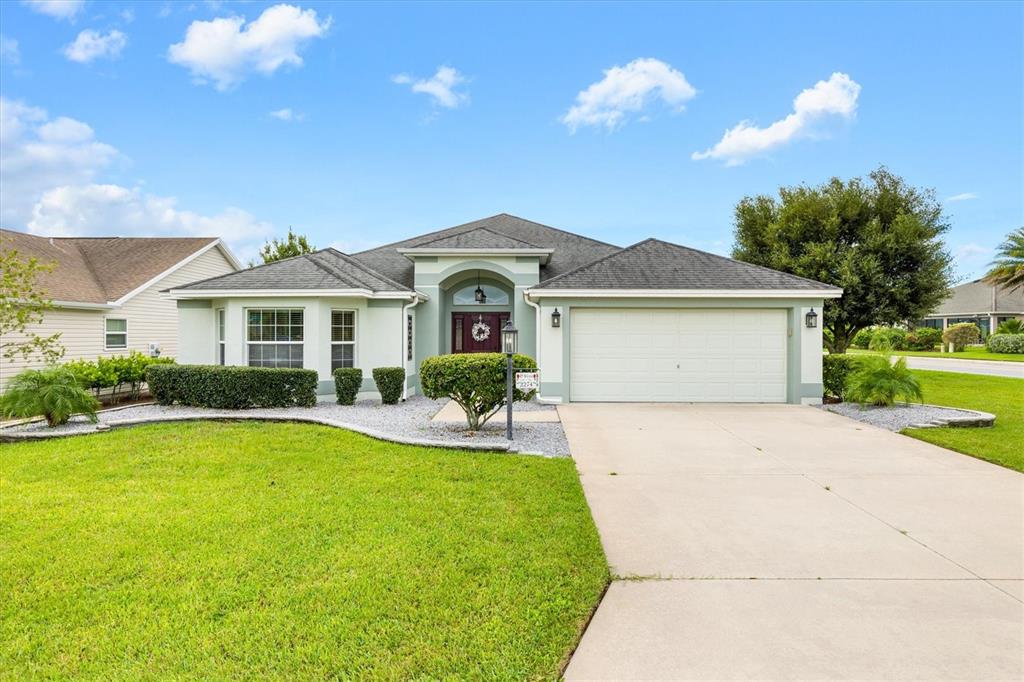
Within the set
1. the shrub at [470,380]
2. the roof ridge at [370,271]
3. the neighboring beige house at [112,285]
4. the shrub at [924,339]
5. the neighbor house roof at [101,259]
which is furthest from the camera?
the shrub at [924,339]

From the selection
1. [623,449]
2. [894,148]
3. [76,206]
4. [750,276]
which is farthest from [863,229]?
[76,206]

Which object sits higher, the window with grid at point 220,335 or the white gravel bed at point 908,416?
the window with grid at point 220,335

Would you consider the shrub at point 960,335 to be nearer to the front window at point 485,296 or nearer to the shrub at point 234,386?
the front window at point 485,296

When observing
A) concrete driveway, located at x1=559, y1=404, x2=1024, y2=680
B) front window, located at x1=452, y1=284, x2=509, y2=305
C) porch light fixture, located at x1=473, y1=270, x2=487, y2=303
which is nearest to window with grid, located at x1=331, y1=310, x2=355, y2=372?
front window, located at x1=452, y1=284, x2=509, y2=305

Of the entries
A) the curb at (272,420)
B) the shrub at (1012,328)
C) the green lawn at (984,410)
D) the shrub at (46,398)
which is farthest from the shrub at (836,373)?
the shrub at (1012,328)

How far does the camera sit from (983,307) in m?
38.6

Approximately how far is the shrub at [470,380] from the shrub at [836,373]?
8.39 meters

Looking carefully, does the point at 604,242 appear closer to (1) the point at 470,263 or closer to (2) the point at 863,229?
(1) the point at 470,263

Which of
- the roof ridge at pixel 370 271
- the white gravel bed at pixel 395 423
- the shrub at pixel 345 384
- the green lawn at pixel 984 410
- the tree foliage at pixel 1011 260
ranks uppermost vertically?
the tree foliage at pixel 1011 260

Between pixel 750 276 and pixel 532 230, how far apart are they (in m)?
7.82

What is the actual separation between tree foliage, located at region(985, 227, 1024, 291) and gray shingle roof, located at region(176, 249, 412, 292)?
36103mm

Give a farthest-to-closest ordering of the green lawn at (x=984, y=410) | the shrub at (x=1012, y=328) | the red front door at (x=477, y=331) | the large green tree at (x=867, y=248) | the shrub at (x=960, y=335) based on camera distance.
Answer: the shrub at (x=960, y=335) < the shrub at (x=1012, y=328) < the large green tree at (x=867, y=248) < the red front door at (x=477, y=331) < the green lawn at (x=984, y=410)

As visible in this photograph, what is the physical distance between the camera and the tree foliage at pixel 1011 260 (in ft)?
95.5

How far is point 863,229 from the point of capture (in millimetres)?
16828
